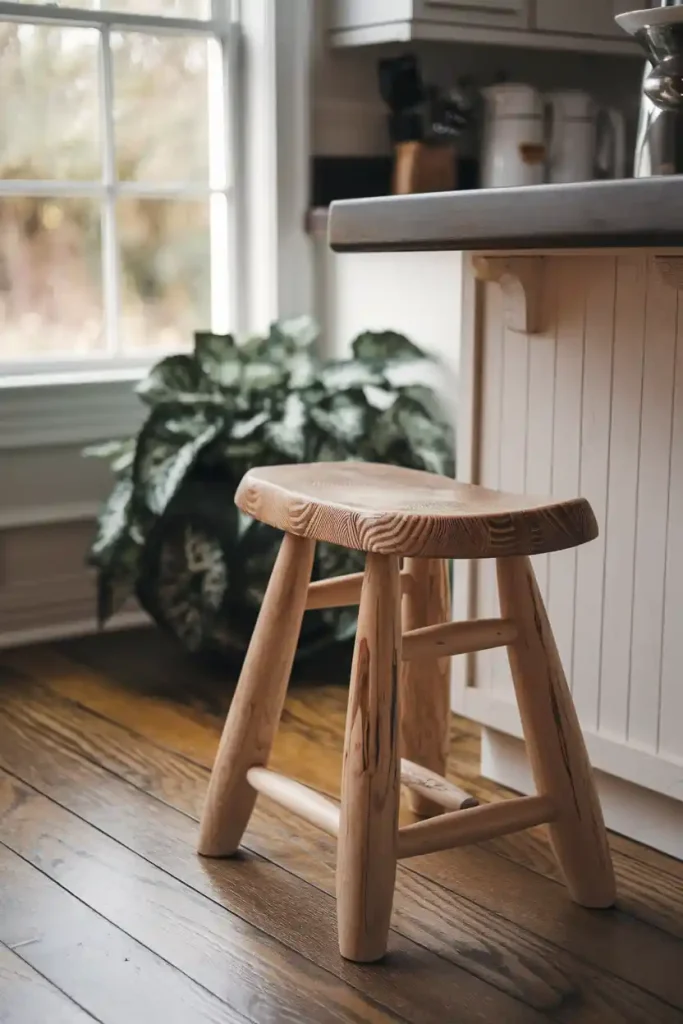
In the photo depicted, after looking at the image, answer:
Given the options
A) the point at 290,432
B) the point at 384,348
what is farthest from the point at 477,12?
the point at 290,432

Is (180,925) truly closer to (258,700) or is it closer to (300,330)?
(258,700)

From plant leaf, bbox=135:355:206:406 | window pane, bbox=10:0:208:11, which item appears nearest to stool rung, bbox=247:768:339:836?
plant leaf, bbox=135:355:206:406

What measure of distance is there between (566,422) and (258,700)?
0.56 m

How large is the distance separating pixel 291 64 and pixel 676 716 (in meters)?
1.67

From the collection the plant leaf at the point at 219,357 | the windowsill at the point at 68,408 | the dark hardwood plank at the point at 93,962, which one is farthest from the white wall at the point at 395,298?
the dark hardwood plank at the point at 93,962

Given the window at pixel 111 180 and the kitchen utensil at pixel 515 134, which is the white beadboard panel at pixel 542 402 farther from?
the window at pixel 111 180

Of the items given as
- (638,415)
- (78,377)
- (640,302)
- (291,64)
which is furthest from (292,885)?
(291,64)

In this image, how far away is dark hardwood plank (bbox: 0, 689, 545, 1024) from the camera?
1409 mm

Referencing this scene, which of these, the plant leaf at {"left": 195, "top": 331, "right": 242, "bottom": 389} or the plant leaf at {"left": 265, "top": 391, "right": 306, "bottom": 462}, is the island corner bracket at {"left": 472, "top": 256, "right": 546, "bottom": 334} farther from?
the plant leaf at {"left": 195, "top": 331, "right": 242, "bottom": 389}

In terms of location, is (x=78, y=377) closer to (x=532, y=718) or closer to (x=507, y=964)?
(x=532, y=718)

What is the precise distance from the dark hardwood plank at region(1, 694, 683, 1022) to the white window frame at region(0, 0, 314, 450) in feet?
3.40

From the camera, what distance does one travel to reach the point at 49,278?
2721 mm

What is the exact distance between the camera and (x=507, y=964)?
148 cm

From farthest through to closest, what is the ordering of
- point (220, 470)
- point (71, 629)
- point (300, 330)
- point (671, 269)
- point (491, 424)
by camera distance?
point (71, 629) < point (300, 330) < point (220, 470) < point (491, 424) < point (671, 269)
